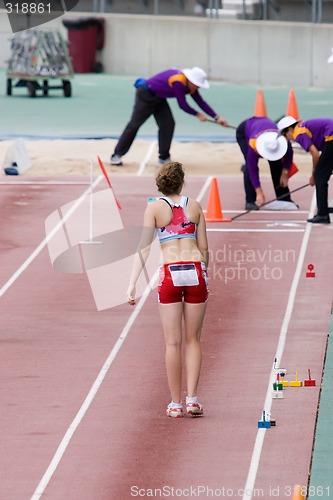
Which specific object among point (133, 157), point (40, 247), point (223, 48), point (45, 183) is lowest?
point (223, 48)

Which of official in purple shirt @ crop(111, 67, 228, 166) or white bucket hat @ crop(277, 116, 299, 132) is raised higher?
white bucket hat @ crop(277, 116, 299, 132)

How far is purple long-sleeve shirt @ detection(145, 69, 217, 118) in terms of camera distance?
72.3 feet

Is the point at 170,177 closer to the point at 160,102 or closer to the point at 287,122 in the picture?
the point at 287,122

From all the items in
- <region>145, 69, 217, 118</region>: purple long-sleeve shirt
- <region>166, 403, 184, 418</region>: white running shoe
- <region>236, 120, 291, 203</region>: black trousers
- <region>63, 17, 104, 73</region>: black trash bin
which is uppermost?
<region>166, 403, 184, 418</region>: white running shoe

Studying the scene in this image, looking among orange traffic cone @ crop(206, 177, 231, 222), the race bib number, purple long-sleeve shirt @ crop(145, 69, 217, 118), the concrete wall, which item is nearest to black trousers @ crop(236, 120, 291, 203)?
orange traffic cone @ crop(206, 177, 231, 222)

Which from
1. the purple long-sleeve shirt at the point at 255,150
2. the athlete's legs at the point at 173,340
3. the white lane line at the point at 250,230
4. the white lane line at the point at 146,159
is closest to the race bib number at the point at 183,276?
the athlete's legs at the point at 173,340

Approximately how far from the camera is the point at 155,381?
11742 millimetres

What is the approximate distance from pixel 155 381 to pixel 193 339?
1215 millimetres

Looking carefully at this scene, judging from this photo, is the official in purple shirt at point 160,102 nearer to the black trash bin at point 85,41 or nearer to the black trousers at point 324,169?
the black trousers at point 324,169

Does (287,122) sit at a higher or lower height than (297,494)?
lower

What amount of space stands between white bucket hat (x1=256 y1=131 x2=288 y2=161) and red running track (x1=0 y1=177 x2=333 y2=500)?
113 centimetres

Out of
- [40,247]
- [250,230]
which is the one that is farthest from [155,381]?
[250,230]

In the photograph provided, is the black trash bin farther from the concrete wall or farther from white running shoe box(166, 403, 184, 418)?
white running shoe box(166, 403, 184, 418)

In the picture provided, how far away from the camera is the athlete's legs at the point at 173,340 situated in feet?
34.6
